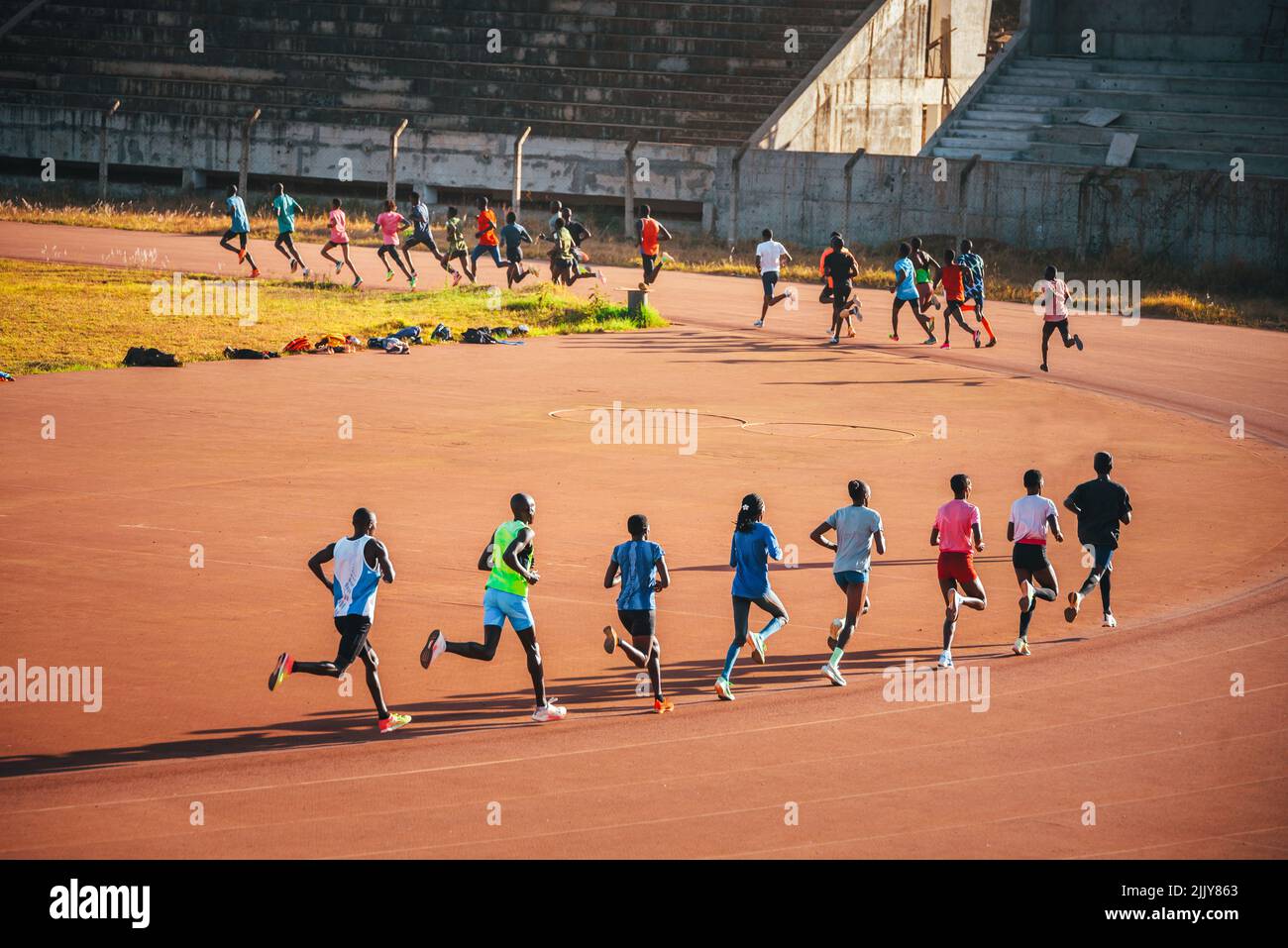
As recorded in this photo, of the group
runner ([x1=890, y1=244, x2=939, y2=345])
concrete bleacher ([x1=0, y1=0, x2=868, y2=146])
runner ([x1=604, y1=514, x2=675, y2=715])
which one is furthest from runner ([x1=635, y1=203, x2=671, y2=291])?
runner ([x1=604, y1=514, x2=675, y2=715])

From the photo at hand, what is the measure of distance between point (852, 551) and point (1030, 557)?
5.60 ft

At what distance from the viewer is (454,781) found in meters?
9.25

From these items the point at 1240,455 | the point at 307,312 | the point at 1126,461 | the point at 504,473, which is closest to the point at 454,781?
the point at 504,473

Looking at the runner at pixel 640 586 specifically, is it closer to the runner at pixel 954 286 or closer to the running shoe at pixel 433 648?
the running shoe at pixel 433 648

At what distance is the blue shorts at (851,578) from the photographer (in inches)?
449

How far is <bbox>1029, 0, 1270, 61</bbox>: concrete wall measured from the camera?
1911 inches

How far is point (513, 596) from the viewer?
10.3 m

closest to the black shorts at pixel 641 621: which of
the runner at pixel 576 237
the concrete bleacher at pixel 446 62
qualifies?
the runner at pixel 576 237

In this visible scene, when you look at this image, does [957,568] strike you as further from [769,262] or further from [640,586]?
[769,262]

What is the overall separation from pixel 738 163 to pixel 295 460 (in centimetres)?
2912

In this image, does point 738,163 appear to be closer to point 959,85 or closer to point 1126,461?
point 959,85

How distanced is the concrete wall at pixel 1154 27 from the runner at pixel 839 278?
2551 cm

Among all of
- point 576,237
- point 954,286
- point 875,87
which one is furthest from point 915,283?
point 875,87

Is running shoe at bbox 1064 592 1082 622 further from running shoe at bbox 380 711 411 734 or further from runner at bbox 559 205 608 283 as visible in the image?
runner at bbox 559 205 608 283
